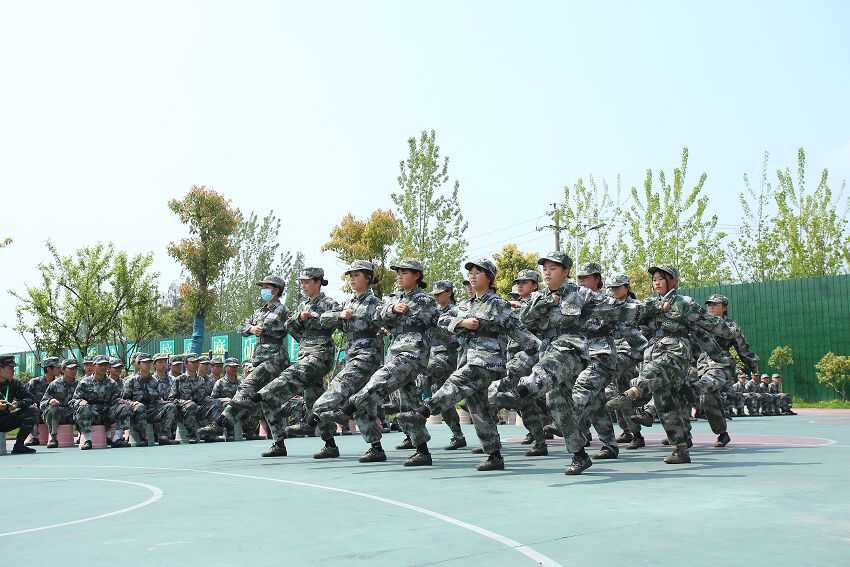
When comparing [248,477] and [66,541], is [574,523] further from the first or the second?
[248,477]

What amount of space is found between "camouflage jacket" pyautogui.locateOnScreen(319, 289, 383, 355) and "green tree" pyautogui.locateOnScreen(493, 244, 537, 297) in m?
27.6

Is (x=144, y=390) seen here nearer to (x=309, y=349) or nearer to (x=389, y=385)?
(x=309, y=349)

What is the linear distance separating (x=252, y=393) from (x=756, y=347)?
26672 mm

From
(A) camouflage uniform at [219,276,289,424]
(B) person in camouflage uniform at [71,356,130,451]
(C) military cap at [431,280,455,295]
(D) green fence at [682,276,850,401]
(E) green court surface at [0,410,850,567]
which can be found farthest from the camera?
(D) green fence at [682,276,850,401]

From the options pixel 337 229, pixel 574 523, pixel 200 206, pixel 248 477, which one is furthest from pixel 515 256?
pixel 574 523

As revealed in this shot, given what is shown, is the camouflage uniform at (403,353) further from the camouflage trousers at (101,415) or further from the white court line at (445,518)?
the camouflage trousers at (101,415)

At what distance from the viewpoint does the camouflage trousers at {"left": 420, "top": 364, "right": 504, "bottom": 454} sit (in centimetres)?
929

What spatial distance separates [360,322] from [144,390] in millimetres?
8027

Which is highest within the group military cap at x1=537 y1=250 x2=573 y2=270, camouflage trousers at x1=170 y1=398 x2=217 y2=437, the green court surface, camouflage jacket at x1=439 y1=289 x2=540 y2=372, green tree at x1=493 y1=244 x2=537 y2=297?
green tree at x1=493 y1=244 x2=537 y2=297

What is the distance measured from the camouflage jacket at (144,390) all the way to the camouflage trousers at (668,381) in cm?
1065

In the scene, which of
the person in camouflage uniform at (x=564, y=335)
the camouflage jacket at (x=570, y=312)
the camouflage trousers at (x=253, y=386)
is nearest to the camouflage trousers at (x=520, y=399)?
the person in camouflage uniform at (x=564, y=335)

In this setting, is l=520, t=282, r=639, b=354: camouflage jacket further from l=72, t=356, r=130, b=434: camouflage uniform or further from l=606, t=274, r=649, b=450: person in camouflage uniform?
l=72, t=356, r=130, b=434: camouflage uniform

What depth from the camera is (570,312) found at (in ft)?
28.6

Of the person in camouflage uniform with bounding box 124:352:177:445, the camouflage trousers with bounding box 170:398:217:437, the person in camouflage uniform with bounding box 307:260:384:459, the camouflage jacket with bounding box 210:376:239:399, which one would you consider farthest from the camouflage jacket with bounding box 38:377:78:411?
the person in camouflage uniform with bounding box 307:260:384:459
